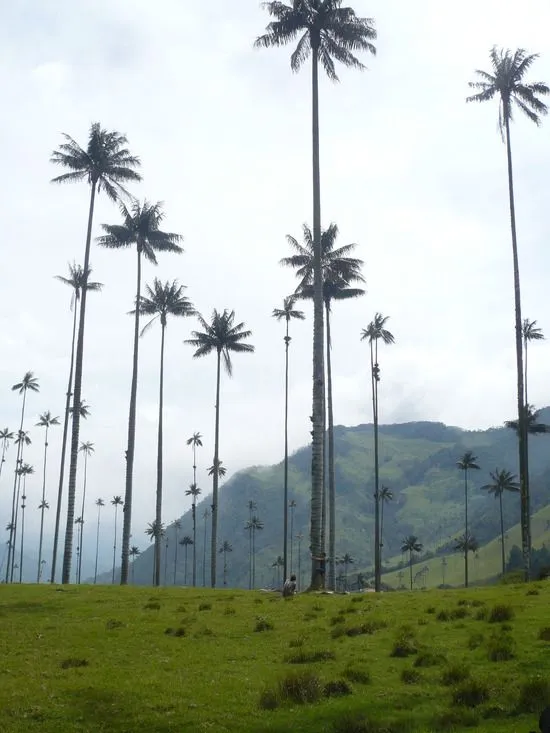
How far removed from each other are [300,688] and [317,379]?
23.6 meters

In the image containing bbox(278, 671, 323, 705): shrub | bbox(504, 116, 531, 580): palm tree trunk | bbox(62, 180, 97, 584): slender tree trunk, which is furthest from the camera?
bbox(62, 180, 97, 584): slender tree trunk

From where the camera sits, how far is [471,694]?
1269 cm

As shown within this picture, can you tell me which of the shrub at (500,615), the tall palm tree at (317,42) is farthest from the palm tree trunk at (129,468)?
the shrub at (500,615)

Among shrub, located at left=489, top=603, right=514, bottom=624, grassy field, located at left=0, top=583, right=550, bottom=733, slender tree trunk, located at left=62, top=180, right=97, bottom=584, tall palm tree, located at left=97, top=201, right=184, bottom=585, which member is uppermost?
tall palm tree, located at left=97, top=201, right=184, bottom=585

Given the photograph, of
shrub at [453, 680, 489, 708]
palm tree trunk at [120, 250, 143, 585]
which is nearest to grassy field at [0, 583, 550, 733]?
shrub at [453, 680, 489, 708]

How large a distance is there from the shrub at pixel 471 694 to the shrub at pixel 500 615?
24.5 ft

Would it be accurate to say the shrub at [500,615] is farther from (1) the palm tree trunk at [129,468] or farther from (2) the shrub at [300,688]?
(1) the palm tree trunk at [129,468]

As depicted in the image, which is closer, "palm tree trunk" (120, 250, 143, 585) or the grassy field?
the grassy field

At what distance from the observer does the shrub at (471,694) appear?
492 inches

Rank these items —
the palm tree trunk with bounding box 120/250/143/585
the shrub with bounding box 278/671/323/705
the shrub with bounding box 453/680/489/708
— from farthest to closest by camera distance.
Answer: the palm tree trunk with bounding box 120/250/143/585 → the shrub with bounding box 278/671/323/705 → the shrub with bounding box 453/680/489/708

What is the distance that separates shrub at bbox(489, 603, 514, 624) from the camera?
19922 mm

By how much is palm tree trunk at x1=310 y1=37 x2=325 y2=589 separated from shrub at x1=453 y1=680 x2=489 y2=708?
1917 centimetres

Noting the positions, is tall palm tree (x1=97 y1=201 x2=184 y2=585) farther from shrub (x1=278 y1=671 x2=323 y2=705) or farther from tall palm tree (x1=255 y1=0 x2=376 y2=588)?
shrub (x1=278 y1=671 x2=323 y2=705)

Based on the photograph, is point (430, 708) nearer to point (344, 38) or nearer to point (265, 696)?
point (265, 696)
